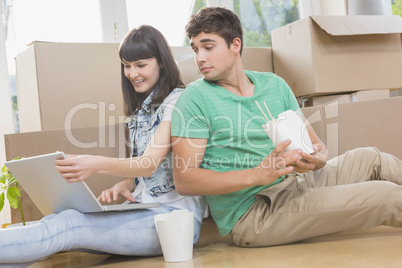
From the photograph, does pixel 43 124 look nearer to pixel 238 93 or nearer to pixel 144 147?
pixel 144 147

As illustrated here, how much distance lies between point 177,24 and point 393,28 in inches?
47.0

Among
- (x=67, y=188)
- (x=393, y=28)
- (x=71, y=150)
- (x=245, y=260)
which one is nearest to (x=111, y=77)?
(x=71, y=150)

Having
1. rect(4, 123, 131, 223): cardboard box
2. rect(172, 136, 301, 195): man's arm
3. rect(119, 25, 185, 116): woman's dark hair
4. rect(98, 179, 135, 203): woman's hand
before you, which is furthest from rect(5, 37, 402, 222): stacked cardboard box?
rect(172, 136, 301, 195): man's arm

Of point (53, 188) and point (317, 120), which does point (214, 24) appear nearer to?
point (317, 120)

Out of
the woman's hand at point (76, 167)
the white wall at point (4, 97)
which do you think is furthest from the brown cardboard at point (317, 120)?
the white wall at point (4, 97)

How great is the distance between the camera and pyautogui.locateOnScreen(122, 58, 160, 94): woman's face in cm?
142

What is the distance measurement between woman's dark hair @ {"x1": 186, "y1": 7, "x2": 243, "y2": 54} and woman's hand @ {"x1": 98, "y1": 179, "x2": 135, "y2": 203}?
0.44 metres

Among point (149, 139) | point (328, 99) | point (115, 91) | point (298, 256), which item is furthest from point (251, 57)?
point (298, 256)

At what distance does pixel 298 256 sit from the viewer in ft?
3.82

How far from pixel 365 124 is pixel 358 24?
46 cm

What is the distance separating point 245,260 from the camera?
1191 mm

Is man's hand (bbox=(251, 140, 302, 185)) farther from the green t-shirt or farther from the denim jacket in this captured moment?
the denim jacket

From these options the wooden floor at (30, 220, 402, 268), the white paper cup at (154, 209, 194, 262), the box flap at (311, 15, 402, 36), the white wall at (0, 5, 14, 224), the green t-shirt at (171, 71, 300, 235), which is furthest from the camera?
the white wall at (0, 5, 14, 224)

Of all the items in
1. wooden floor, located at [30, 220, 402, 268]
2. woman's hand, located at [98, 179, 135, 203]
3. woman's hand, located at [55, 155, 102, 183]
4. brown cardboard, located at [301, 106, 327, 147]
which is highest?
brown cardboard, located at [301, 106, 327, 147]
